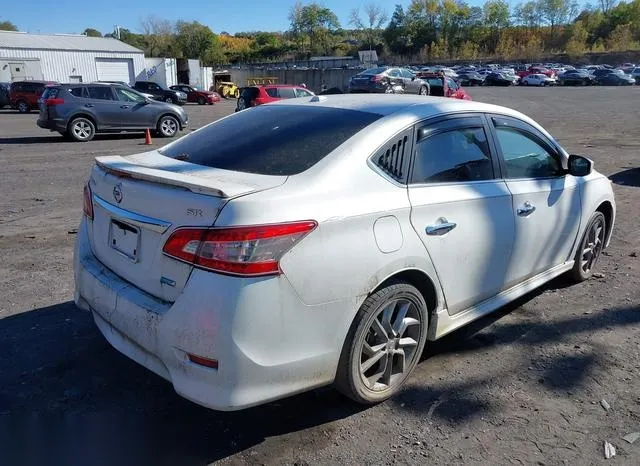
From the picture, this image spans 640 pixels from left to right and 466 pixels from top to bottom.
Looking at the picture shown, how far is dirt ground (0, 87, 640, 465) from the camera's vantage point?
279 cm

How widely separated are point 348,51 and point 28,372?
5874 inches

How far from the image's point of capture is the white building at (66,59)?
4359 centimetres

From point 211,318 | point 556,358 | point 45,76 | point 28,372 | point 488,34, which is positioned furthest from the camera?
point 488,34

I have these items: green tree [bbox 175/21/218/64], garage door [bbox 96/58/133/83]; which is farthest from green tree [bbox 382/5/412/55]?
garage door [bbox 96/58/133/83]

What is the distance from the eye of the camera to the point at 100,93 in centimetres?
1652

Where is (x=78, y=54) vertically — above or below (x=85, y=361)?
above

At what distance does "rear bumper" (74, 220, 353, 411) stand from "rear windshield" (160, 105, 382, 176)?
2.43 ft

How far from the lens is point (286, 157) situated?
3080 millimetres

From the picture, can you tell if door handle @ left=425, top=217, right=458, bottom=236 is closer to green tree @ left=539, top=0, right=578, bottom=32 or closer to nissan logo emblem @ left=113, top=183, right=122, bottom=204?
nissan logo emblem @ left=113, top=183, right=122, bottom=204

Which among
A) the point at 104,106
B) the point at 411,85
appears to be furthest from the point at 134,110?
the point at 411,85

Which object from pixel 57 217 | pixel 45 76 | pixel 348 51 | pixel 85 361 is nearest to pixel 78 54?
pixel 45 76

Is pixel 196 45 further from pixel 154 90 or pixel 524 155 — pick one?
pixel 524 155

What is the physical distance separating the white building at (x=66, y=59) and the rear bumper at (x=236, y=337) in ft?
158

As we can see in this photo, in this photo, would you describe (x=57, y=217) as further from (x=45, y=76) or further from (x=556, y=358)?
(x=45, y=76)
